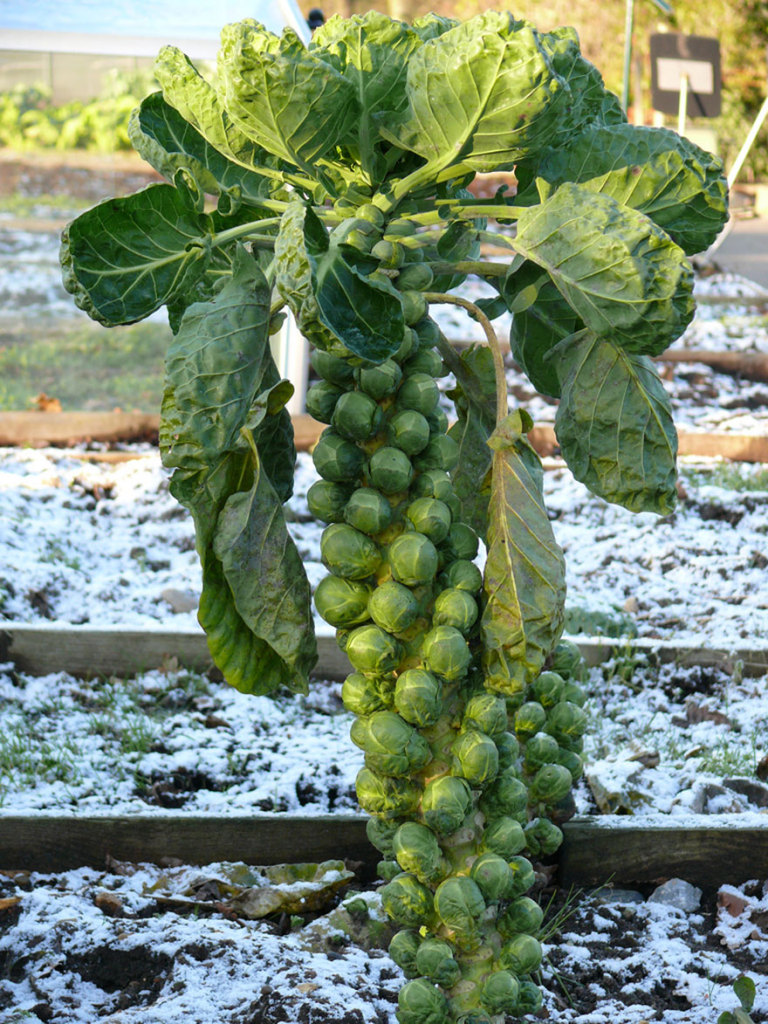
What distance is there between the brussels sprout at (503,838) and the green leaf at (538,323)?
56cm

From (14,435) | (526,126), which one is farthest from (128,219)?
(14,435)

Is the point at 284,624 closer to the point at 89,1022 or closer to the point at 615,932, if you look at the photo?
the point at 89,1022

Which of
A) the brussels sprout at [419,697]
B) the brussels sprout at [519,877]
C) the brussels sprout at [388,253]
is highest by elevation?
the brussels sprout at [388,253]

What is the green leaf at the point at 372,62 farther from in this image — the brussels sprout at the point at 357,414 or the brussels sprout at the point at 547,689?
the brussels sprout at the point at 547,689

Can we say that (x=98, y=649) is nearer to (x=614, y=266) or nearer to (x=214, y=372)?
(x=214, y=372)

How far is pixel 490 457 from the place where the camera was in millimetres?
1427

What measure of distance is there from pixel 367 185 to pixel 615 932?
122cm

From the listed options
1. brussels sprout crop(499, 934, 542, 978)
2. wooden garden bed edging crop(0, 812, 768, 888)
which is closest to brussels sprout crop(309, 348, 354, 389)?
brussels sprout crop(499, 934, 542, 978)

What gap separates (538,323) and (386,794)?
24.5 inches

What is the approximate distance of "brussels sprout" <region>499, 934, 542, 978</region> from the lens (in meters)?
1.26

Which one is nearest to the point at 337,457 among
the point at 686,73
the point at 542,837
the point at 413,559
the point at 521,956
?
the point at 413,559

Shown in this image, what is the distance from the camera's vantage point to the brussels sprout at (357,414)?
120 cm

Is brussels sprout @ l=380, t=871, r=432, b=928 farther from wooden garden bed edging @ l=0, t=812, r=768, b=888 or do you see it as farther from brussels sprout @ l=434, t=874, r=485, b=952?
wooden garden bed edging @ l=0, t=812, r=768, b=888

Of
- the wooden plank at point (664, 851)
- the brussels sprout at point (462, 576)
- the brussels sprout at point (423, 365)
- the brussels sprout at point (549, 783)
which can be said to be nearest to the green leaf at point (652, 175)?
the brussels sprout at point (423, 365)
